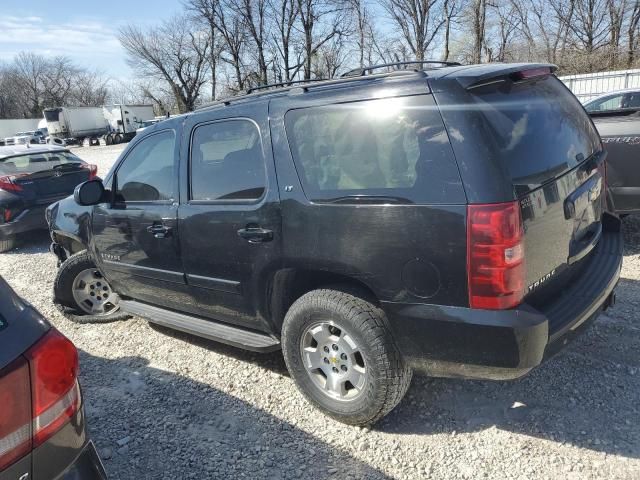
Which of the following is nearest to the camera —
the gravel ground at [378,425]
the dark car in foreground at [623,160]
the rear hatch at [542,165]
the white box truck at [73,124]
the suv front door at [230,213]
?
the rear hatch at [542,165]

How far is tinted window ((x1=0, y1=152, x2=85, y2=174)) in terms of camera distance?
7688 millimetres

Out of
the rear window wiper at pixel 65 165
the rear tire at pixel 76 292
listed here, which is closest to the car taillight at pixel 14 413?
the rear tire at pixel 76 292

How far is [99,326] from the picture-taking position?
4656 millimetres

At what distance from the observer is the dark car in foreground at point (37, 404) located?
4.96 ft

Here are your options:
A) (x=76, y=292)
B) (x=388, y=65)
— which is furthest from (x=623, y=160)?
(x=76, y=292)

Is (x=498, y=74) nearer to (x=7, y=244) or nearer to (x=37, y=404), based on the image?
(x=37, y=404)

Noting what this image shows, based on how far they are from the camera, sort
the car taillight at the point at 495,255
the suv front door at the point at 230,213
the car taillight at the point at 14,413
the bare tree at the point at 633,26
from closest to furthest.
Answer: the car taillight at the point at 14,413 < the car taillight at the point at 495,255 < the suv front door at the point at 230,213 < the bare tree at the point at 633,26

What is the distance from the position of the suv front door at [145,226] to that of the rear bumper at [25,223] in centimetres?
412

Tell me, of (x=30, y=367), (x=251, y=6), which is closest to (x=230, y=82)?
(x=251, y=6)

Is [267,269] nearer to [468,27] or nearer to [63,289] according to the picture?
[63,289]

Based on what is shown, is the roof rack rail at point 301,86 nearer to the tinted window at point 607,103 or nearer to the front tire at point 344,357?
the front tire at point 344,357

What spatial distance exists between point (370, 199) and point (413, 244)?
322 millimetres

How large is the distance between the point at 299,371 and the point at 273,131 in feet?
4.73

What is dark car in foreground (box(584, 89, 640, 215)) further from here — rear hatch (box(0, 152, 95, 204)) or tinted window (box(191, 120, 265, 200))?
rear hatch (box(0, 152, 95, 204))
